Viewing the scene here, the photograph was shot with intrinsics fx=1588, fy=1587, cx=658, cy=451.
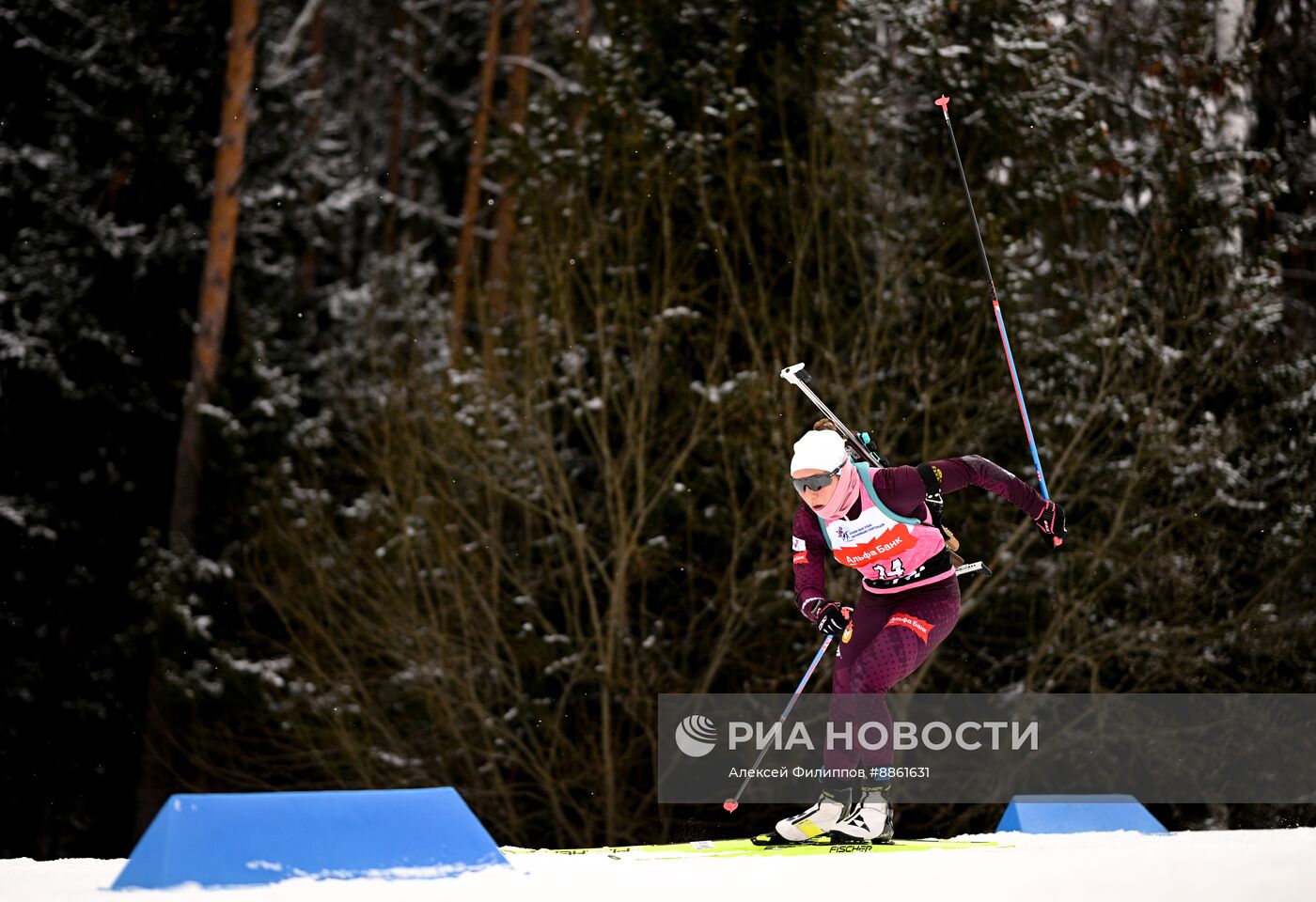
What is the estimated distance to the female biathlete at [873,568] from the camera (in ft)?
17.9

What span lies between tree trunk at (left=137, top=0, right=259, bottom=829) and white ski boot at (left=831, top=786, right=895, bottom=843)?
12.4 m

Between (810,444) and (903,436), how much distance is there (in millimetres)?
8842

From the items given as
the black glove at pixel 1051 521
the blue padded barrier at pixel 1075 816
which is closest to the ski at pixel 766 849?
the blue padded barrier at pixel 1075 816

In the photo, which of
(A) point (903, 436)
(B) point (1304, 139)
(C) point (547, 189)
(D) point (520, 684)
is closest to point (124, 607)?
(D) point (520, 684)

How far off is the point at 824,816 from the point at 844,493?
3.98 ft

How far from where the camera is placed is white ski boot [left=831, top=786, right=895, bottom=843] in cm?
571

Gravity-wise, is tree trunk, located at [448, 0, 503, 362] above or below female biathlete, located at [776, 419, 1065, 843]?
above

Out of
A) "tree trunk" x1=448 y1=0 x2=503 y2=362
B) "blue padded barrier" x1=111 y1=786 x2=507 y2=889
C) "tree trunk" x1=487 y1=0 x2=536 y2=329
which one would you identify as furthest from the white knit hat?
"tree trunk" x1=448 y1=0 x2=503 y2=362

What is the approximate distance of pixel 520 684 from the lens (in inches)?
547

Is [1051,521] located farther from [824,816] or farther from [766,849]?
[766,849]

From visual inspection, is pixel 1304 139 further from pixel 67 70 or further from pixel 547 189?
pixel 67 70

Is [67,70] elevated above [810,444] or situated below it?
above

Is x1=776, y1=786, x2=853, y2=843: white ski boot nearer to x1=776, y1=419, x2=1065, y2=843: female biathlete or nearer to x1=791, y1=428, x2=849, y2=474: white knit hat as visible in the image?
x1=776, y1=419, x2=1065, y2=843: female biathlete

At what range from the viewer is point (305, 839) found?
4.45 m
